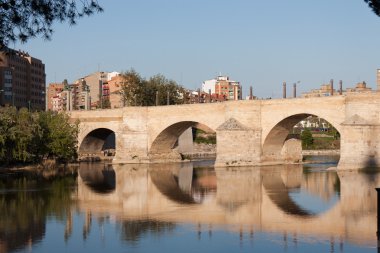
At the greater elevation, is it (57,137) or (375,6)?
(375,6)

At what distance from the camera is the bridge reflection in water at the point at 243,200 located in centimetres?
1928

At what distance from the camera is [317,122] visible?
116m

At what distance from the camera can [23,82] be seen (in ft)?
322

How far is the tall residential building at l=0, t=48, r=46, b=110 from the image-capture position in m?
90.1

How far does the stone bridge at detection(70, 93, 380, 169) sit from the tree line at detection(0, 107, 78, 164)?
14.2 ft

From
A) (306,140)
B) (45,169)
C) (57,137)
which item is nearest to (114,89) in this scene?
(306,140)

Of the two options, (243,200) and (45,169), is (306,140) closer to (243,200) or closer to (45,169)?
(45,169)

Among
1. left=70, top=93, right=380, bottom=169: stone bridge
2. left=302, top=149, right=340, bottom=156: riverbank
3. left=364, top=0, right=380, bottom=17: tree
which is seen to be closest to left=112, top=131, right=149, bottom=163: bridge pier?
left=70, top=93, right=380, bottom=169: stone bridge

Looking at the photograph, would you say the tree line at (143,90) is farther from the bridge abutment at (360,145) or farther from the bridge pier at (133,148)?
the bridge abutment at (360,145)

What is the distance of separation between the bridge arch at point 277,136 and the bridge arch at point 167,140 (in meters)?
6.73

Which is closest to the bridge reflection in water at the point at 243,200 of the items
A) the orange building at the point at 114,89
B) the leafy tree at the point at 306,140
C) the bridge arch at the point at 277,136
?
the bridge arch at the point at 277,136

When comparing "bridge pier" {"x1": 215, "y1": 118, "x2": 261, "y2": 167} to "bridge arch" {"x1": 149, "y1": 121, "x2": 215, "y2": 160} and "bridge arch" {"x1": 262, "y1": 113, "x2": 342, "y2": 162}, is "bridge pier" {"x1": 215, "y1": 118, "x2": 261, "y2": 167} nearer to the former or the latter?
"bridge arch" {"x1": 262, "y1": 113, "x2": 342, "y2": 162}

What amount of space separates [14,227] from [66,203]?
5.98 metres

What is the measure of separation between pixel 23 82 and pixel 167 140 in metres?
51.4
